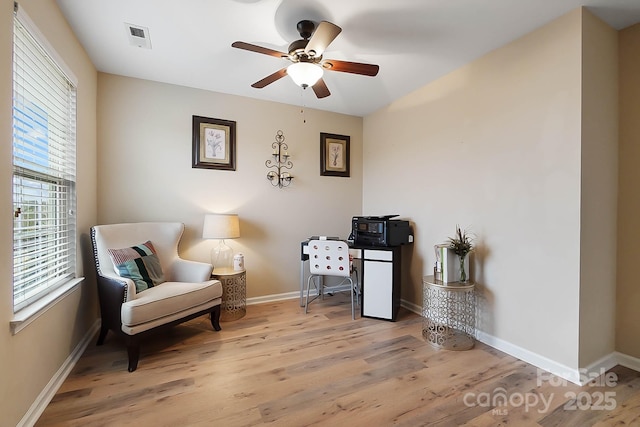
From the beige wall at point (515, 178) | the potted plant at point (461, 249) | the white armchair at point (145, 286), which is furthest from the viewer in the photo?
the potted plant at point (461, 249)

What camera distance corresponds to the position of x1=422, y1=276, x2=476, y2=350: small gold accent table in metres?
2.47

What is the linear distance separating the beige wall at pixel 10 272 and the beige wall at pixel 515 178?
10.2ft

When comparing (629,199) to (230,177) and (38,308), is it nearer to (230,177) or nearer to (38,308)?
(230,177)

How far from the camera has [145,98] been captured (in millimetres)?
2967

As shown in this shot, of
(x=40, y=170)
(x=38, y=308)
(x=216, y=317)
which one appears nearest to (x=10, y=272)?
(x=38, y=308)

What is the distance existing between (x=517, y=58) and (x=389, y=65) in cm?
101

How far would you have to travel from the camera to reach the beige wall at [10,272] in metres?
1.34

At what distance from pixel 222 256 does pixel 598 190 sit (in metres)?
3.39

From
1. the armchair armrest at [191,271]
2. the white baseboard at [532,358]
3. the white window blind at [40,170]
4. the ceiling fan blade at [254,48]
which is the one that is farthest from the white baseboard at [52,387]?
the white baseboard at [532,358]

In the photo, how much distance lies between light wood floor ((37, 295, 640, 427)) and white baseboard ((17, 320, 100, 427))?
1.7 inches

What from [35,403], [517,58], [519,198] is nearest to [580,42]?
[517,58]

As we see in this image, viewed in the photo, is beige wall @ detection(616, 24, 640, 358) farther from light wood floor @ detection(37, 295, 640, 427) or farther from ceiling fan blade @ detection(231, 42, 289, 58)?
ceiling fan blade @ detection(231, 42, 289, 58)

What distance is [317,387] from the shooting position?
1.87m

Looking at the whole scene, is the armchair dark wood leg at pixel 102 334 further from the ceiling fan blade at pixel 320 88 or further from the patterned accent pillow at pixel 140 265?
the ceiling fan blade at pixel 320 88
